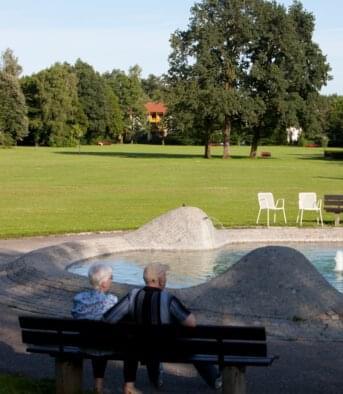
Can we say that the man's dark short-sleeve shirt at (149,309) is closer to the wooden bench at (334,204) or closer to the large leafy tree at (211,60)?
the wooden bench at (334,204)

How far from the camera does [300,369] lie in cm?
858

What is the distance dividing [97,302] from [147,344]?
851 mm

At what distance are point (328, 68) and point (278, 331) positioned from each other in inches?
2840

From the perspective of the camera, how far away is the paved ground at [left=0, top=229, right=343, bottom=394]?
7910 millimetres

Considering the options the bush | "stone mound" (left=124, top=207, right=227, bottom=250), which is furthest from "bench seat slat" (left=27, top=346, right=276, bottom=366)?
the bush

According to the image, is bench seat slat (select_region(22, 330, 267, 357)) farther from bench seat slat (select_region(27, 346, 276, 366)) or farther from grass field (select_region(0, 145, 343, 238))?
grass field (select_region(0, 145, 343, 238))

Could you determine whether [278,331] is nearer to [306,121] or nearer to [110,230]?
[110,230]

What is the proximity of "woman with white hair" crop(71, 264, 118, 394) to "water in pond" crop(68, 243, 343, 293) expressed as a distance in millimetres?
6261

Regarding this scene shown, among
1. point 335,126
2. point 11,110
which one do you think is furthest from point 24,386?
point 335,126

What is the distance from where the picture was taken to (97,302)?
24.6 feet

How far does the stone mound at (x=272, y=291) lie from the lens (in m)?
10.3

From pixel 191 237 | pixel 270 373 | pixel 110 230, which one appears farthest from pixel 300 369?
pixel 110 230

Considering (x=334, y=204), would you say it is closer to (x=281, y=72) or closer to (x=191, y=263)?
(x=191, y=263)

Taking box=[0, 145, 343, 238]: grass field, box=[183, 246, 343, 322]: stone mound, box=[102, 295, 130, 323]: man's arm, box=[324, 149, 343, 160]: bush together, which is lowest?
box=[324, 149, 343, 160]: bush
